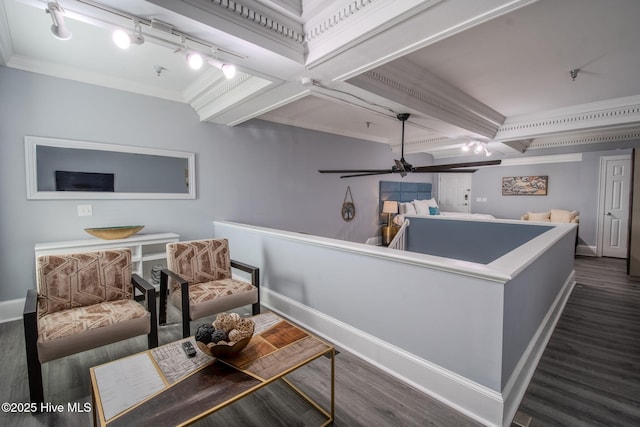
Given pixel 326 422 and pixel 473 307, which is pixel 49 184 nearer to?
pixel 326 422

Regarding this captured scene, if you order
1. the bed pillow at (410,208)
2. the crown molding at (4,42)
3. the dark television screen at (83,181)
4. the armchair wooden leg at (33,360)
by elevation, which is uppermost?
the crown molding at (4,42)

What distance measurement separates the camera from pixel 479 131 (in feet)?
13.9

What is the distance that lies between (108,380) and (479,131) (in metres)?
4.85

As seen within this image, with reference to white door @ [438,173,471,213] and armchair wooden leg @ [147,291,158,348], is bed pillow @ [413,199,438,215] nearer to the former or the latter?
white door @ [438,173,471,213]

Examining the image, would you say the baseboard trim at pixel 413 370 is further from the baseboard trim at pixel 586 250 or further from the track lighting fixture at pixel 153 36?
the baseboard trim at pixel 586 250

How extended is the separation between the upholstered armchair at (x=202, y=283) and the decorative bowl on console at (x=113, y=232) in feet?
2.77

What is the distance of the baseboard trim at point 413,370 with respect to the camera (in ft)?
5.25

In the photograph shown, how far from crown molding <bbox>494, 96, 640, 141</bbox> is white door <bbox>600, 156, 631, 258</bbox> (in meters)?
2.56

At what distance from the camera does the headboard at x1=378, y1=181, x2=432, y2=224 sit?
22.0 feet

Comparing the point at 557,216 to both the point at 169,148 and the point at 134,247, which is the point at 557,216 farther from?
the point at 134,247

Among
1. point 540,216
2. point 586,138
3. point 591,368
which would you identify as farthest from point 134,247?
point 586,138

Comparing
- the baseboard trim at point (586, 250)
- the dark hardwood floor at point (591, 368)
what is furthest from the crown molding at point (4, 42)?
the baseboard trim at point (586, 250)

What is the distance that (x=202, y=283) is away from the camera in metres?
2.68

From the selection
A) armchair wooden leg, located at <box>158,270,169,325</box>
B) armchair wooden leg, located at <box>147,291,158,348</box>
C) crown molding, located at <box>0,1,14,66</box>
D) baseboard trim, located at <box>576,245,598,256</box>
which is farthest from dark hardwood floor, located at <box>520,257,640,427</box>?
crown molding, located at <box>0,1,14,66</box>
